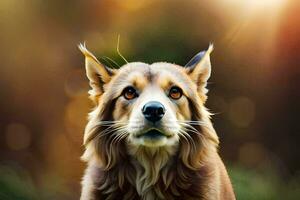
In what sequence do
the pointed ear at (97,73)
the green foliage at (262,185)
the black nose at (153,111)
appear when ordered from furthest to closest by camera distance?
the green foliage at (262,185) < the pointed ear at (97,73) < the black nose at (153,111)

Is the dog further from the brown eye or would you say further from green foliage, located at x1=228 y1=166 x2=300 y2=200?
green foliage, located at x1=228 y1=166 x2=300 y2=200

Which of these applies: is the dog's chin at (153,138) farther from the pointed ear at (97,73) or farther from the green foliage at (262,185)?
the green foliage at (262,185)

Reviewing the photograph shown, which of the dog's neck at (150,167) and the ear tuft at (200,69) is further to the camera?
the ear tuft at (200,69)

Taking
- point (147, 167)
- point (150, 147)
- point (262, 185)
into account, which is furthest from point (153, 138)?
point (262, 185)

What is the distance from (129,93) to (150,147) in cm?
36

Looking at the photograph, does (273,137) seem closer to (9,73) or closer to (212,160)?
(212,160)

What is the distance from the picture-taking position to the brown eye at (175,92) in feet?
13.7

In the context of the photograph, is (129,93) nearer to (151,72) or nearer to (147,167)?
(151,72)

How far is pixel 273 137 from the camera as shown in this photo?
5594 millimetres

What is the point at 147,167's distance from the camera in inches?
168

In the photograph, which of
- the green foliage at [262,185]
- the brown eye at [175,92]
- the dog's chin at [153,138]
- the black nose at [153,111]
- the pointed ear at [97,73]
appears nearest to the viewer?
the black nose at [153,111]

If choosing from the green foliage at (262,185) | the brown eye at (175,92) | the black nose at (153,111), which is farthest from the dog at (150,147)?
the green foliage at (262,185)

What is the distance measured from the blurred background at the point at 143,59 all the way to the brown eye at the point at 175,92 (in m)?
1.24

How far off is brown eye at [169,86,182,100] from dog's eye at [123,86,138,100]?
8.7 inches
